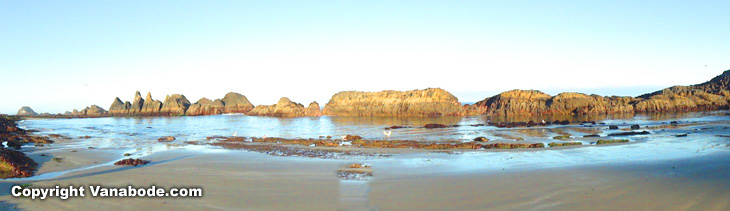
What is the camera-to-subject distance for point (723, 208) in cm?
655

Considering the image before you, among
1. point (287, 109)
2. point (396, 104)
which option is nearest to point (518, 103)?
point (396, 104)

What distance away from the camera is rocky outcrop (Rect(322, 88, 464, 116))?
2452 inches

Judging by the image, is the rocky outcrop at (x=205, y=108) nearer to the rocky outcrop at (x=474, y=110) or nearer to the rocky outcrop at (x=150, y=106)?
the rocky outcrop at (x=150, y=106)

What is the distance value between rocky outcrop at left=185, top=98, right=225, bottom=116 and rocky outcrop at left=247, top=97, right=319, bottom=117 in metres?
14.1

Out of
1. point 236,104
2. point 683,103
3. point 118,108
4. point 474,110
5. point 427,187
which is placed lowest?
point 427,187

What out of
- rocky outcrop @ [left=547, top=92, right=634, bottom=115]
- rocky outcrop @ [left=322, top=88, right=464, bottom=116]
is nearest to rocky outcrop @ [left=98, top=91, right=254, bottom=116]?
rocky outcrop @ [left=322, top=88, right=464, bottom=116]

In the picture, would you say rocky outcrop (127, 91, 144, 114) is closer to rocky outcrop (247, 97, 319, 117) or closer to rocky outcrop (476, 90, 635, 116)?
rocky outcrop (247, 97, 319, 117)

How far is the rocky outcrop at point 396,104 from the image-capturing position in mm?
62284

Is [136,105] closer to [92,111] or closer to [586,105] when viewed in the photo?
[92,111]

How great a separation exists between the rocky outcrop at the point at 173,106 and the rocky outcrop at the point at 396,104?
32649mm

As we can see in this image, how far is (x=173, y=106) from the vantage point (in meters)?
82.3

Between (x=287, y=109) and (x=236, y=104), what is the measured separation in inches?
917

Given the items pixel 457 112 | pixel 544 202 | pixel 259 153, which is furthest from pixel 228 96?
pixel 544 202

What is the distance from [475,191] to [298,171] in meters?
5.57
